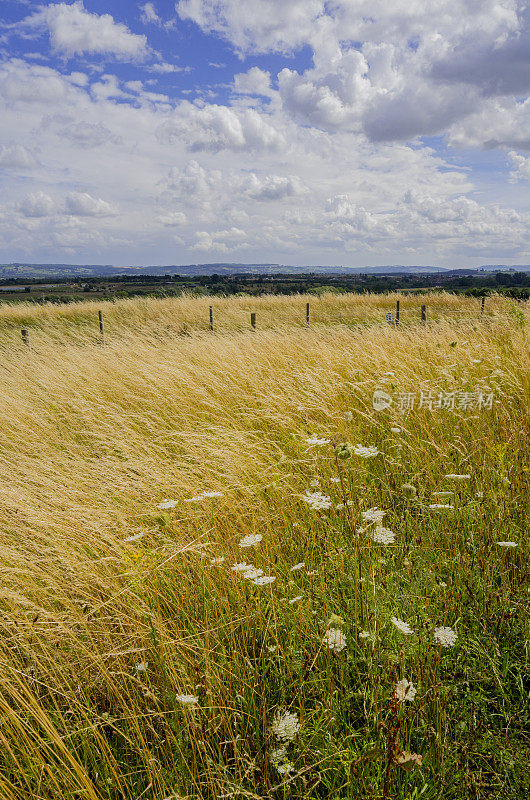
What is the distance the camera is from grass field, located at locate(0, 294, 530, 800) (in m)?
1.24

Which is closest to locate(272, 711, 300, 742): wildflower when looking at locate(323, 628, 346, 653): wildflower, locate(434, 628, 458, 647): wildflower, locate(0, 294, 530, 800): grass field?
locate(0, 294, 530, 800): grass field

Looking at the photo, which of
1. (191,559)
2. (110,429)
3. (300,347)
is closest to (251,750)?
(191,559)

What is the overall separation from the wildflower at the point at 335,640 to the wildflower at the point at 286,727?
21 centimetres

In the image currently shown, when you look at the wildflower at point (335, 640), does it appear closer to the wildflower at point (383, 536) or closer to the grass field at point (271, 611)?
the grass field at point (271, 611)

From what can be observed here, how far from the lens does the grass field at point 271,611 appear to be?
1236 millimetres

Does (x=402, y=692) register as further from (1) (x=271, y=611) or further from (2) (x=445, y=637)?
(1) (x=271, y=611)

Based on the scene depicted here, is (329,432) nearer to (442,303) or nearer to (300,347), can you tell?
(300,347)

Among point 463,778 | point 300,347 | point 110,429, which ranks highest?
point 300,347

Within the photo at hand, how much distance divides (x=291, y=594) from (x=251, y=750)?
550 mm

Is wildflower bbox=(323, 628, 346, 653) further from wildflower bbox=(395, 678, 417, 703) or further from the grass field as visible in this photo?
wildflower bbox=(395, 678, 417, 703)

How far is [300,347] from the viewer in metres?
5.80

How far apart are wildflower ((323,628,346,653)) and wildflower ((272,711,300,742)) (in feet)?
0.70

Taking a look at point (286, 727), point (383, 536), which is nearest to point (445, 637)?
point (383, 536)

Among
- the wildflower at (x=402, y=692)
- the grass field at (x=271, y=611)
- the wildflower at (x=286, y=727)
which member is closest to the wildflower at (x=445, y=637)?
the grass field at (x=271, y=611)
